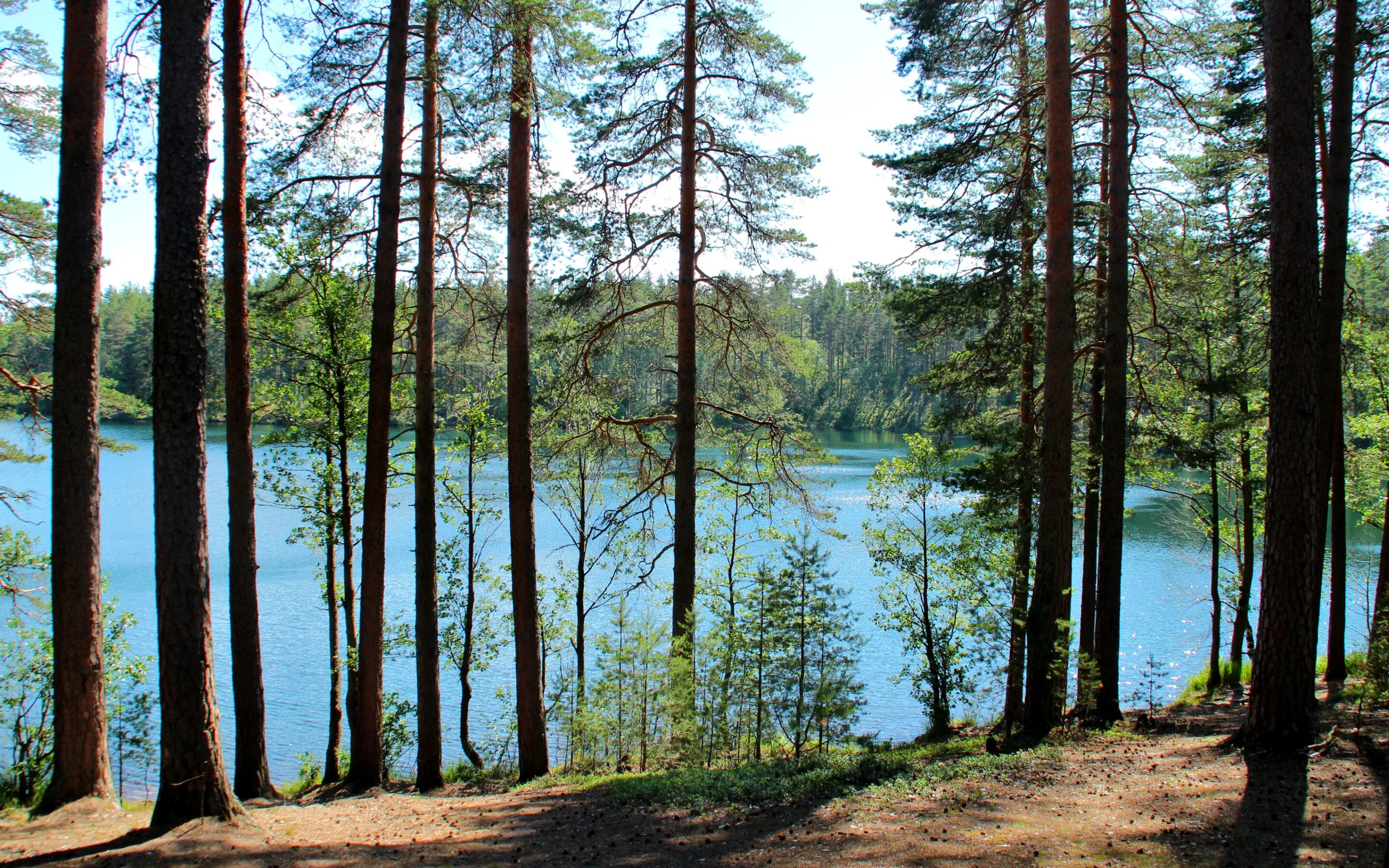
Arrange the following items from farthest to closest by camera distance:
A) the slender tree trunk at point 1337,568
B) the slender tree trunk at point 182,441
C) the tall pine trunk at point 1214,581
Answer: the tall pine trunk at point 1214,581
the slender tree trunk at point 1337,568
the slender tree trunk at point 182,441

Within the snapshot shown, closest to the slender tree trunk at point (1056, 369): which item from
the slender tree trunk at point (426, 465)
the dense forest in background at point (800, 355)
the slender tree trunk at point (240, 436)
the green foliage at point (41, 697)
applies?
the dense forest in background at point (800, 355)

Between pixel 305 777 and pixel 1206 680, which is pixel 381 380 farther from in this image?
pixel 1206 680

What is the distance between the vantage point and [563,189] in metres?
9.06

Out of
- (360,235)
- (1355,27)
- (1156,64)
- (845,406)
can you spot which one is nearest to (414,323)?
(360,235)

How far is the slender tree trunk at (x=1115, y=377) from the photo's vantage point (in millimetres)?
7969

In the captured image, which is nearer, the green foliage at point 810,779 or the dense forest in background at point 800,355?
the green foliage at point 810,779

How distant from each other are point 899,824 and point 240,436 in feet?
19.7

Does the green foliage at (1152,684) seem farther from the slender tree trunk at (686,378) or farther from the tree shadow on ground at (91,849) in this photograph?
the tree shadow on ground at (91,849)

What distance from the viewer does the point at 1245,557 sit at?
13.3 meters

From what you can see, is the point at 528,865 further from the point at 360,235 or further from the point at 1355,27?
the point at 1355,27

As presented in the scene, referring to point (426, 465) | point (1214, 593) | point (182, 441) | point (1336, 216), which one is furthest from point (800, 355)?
point (1214, 593)

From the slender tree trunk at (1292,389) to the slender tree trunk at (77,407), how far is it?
8105 millimetres

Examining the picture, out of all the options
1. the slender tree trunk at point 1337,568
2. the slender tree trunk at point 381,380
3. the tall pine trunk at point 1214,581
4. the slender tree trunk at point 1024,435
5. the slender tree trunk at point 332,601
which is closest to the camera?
the slender tree trunk at point 381,380

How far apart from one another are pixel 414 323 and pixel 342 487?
3.08 m
